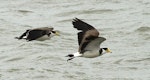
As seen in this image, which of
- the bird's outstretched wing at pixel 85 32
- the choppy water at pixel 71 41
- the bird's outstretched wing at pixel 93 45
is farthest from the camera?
the choppy water at pixel 71 41

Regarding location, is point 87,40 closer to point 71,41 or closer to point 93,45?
point 93,45

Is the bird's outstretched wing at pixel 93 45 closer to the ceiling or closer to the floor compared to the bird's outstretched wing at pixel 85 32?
closer to the floor

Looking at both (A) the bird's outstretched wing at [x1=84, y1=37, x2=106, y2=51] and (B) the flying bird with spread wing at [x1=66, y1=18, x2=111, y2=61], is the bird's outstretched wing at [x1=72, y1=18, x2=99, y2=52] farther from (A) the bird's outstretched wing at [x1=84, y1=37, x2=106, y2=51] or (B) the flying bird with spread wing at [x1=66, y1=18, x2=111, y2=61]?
(A) the bird's outstretched wing at [x1=84, y1=37, x2=106, y2=51]

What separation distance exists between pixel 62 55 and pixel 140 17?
4486 mm

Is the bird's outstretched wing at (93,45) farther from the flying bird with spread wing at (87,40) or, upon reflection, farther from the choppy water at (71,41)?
the choppy water at (71,41)

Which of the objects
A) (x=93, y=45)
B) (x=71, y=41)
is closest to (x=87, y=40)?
(x=93, y=45)

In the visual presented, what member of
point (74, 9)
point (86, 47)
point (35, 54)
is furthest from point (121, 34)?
point (86, 47)

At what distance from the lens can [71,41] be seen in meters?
17.5

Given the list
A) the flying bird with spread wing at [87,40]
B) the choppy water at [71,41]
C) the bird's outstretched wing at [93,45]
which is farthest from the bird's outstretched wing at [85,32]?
the choppy water at [71,41]

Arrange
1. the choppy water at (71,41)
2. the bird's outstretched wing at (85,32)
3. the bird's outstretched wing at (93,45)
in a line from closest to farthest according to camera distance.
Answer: the bird's outstretched wing at (85,32) → the bird's outstretched wing at (93,45) → the choppy water at (71,41)

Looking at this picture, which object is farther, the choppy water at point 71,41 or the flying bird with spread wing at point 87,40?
the choppy water at point 71,41

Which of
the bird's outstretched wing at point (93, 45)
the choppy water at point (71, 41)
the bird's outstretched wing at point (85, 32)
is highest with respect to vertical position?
the bird's outstretched wing at point (85, 32)

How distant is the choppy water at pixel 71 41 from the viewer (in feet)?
46.8

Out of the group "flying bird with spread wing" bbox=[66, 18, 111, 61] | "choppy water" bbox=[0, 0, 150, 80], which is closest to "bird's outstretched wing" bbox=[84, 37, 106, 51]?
"flying bird with spread wing" bbox=[66, 18, 111, 61]
